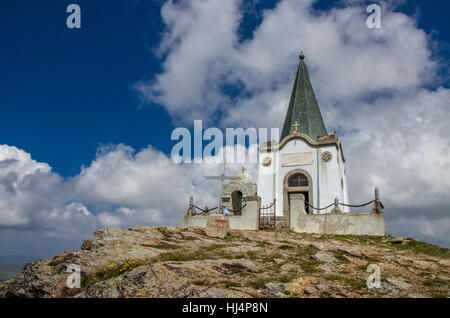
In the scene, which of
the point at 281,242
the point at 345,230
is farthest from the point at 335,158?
the point at 281,242

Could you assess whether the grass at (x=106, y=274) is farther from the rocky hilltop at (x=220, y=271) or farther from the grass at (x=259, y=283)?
the grass at (x=259, y=283)

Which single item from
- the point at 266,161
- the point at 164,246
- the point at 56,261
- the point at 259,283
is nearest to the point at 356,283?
the point at 259,283

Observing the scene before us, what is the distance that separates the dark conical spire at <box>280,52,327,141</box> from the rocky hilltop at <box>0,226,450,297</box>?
1551 centimetres

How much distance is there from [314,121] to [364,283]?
2075 cm

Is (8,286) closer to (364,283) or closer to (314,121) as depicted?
(364,283)

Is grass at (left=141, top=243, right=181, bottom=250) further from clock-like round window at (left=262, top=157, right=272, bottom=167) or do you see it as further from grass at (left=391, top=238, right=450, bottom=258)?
clock-like round window at (left=262, top=157, right=272, bottom=167)

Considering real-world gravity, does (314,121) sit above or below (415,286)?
above

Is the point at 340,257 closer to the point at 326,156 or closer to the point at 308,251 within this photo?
the point at 308,251

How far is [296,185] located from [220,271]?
1702 centimetres

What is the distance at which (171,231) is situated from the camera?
42.7 feet
